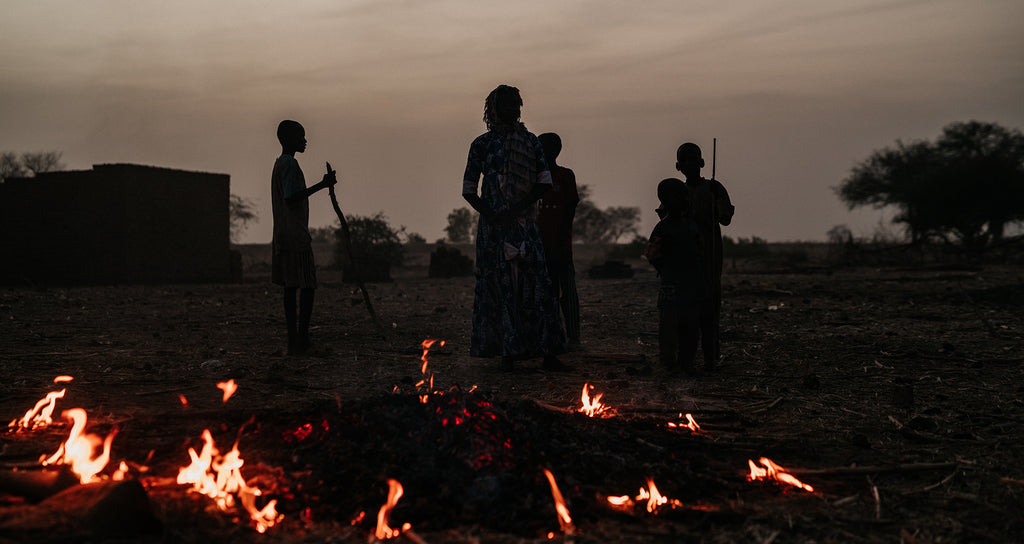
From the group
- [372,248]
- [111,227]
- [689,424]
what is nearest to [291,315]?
[689,424]

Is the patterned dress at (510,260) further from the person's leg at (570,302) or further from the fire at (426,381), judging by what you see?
the person's leg at (570,302)

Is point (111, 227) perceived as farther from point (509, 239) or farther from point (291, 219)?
point (509, 239)

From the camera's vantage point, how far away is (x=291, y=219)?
6.22m

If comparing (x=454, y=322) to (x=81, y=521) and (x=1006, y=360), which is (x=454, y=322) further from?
(x=81, y=521)

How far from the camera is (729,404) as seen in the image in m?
4.70

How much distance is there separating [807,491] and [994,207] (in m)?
29.0

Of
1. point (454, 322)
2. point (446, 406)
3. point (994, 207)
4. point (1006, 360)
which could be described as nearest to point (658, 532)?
point (446, 406)

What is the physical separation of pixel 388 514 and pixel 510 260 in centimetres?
311

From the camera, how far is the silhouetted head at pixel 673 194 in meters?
5.46

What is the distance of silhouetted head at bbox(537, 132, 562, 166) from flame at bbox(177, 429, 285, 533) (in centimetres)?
398

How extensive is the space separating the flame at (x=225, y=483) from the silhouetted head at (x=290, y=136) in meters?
3.67

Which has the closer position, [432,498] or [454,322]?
[432,498]

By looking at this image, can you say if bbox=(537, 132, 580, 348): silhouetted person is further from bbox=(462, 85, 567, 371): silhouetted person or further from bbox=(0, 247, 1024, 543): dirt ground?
bbox=(0, 247, 1024, 543): dirt ground

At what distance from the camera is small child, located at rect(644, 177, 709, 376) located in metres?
5.47
